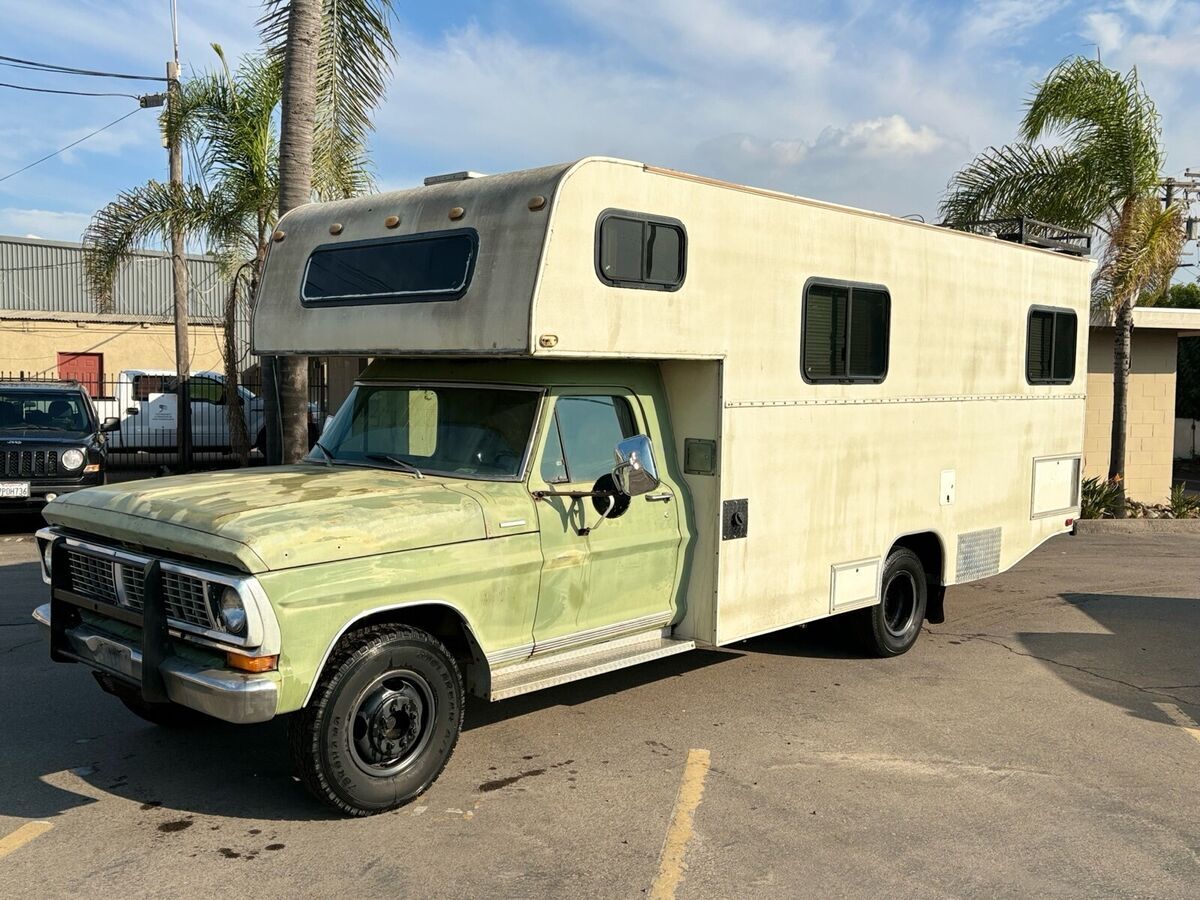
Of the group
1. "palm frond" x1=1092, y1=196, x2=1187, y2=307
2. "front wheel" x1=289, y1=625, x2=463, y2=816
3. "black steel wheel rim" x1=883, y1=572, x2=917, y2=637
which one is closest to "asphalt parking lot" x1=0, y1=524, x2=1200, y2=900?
"front wheel" x1=289, y1=625, x2=463, y2=816

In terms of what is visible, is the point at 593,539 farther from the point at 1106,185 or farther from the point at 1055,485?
the point at 1106,185

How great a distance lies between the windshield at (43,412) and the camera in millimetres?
13039

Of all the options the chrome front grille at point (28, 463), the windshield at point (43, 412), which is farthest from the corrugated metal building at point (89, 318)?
the chrome front grille at point (28, 463)

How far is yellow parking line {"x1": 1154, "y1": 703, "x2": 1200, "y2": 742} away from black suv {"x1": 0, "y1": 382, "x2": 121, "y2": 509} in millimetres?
10949

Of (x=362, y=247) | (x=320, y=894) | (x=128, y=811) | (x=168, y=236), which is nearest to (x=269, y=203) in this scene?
(x=168, y=236)

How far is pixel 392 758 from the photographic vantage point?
16.0 feet

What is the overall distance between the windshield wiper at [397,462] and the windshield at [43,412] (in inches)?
342

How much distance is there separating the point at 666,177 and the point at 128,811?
399 cm

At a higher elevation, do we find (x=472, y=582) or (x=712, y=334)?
(x=712, y=334)

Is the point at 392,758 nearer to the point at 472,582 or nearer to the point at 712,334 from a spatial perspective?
the point at 472,582

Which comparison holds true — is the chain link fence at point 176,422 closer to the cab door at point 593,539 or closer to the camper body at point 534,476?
the camper body at point 534,476

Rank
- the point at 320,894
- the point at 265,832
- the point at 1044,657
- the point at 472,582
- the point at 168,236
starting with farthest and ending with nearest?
the point at 168,236
the point at 1044,657
the point at 472,582
the point at 265,832
the point at 320,894

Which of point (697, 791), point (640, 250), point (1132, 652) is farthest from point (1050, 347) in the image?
point (697, 791)

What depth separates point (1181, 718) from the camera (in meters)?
6.52
